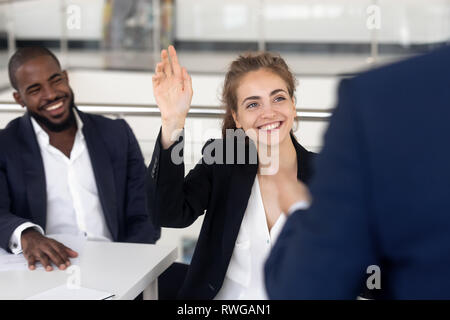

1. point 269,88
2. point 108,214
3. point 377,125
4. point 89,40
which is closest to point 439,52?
point 377,125

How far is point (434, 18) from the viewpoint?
6707 millimetres

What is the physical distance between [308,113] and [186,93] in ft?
3.30

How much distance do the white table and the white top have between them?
19 cm

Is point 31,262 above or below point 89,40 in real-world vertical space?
below

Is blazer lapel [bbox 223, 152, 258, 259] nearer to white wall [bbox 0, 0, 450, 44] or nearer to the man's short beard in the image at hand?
the man's short beard

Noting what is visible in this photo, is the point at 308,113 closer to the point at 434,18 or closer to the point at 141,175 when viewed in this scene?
the point at 141,175

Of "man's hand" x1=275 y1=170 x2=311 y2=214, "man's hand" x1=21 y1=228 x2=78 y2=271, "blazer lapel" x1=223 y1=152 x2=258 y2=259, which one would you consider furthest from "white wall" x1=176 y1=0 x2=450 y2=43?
"man's hand" x1=275 y1=170 x2=311 y2=214

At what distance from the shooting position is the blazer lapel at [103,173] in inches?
81.7

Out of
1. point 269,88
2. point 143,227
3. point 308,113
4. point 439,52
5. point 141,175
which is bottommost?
point 143,227

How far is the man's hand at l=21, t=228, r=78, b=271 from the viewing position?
1.49 metres

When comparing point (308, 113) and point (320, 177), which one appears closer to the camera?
point (320, 177)

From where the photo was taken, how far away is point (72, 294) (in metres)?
1.29

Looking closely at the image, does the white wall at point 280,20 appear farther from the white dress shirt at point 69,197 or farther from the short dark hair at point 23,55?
the white dress shirt at point 69,197

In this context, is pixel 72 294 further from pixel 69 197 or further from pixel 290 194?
pixel 69 197
